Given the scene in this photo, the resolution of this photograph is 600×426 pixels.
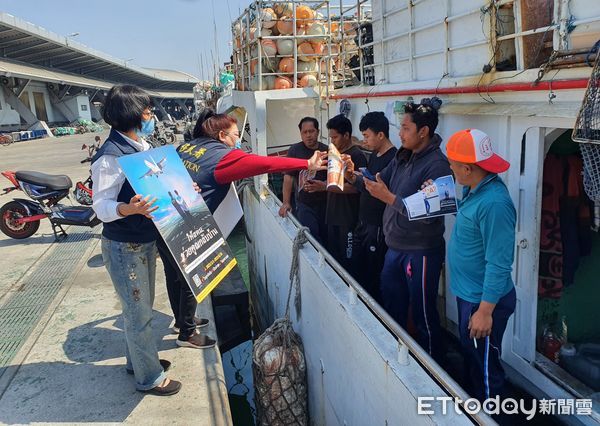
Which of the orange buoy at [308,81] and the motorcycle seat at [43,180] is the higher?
the orange buoy at [308,81]

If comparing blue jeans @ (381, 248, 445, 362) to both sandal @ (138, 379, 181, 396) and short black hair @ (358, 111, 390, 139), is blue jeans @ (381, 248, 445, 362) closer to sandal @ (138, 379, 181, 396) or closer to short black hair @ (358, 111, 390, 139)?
short black hair @ (358, 111, 390, 139)

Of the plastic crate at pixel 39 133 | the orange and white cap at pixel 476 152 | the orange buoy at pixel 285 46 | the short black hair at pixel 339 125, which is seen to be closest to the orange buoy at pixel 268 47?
the orange buoy at pixel 285 46

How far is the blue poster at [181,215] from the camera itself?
2682 millimetres

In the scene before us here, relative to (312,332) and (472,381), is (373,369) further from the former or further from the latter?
(312,332)

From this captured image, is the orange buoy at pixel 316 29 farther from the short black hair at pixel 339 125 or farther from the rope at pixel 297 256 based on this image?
the rope at pixel 297 256

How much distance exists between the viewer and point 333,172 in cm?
339

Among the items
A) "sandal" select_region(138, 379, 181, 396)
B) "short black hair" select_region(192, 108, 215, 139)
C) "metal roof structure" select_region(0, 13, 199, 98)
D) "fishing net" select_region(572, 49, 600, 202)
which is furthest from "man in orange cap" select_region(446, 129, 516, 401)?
"metal roof structure" select_region(0, 13, 199, 98)

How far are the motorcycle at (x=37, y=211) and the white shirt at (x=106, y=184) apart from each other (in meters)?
4.72

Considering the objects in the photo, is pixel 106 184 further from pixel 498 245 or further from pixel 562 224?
pixel 562 224

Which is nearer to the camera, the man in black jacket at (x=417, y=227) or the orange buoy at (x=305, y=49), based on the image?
the man in black jacket at (x=417, y=227)

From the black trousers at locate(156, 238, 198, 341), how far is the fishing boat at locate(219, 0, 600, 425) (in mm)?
936

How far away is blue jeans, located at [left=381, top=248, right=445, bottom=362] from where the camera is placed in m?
3.07

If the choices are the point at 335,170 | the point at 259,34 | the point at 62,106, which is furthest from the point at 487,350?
the point at 62,106

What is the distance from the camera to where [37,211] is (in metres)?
7.18
